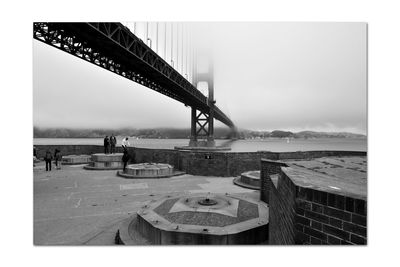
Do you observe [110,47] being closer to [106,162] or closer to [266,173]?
[106,162]

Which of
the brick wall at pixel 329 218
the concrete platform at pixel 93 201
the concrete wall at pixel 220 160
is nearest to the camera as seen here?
the brick wall at pixel 329 218

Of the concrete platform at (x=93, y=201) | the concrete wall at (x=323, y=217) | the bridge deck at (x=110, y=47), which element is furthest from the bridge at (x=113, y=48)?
the concrete wall at (x=323, y=217)

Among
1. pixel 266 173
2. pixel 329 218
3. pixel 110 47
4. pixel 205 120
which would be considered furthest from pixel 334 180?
pixel 205 120

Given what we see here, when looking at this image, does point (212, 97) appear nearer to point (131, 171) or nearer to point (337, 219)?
point (131, 171)

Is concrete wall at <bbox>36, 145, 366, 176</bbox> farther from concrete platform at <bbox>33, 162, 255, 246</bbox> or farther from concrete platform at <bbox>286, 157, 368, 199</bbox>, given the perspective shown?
concrete platform at <bbox>286, 157, 368, 199</bbox>

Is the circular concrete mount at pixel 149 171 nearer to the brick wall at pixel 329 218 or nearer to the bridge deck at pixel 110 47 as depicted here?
the bridge deck at pixel 110 47

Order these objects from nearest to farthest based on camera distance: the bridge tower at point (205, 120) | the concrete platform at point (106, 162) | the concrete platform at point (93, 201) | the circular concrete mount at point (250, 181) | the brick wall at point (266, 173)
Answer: the concrete platform at point (93, 201)
the brick wall at point (266, 173)
the circular concrete mount at point (250, 181)
the concrete platform at point (106, 162)
the bridge tower at point (205, 120)
